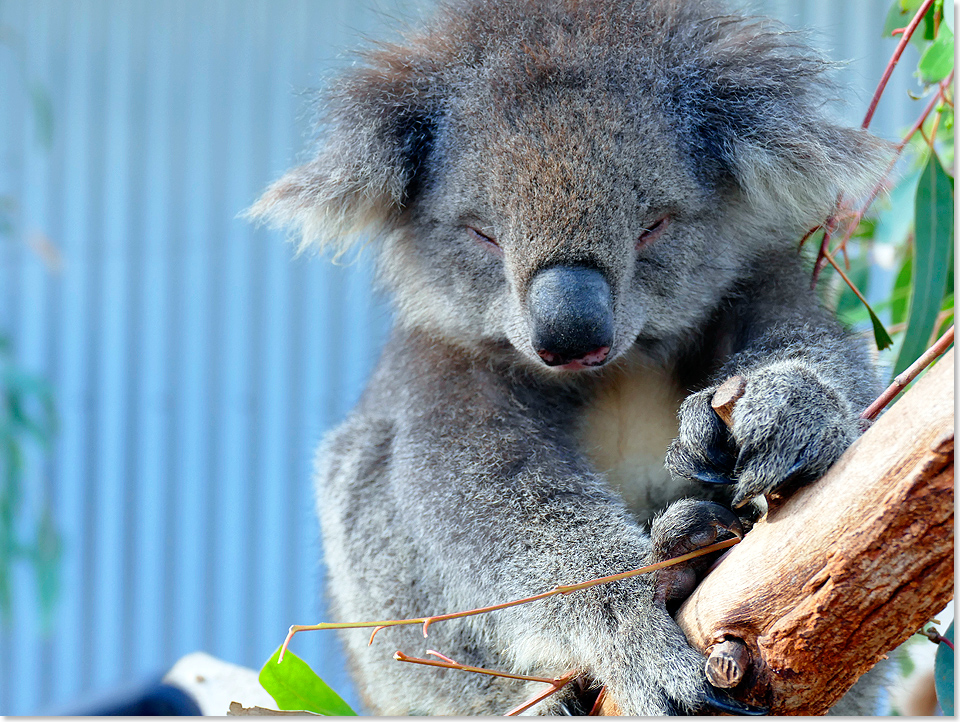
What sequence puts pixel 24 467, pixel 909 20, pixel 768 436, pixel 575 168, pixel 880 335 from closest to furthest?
pixel 768 436 < pixel 575 168 < pixel 880 335 < pixel 909 20 < pixel 24 467

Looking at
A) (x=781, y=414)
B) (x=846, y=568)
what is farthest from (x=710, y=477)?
(x=846, y=568)

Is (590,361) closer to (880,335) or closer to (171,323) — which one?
(880,335)

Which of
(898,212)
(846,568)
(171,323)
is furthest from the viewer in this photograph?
(171,323)

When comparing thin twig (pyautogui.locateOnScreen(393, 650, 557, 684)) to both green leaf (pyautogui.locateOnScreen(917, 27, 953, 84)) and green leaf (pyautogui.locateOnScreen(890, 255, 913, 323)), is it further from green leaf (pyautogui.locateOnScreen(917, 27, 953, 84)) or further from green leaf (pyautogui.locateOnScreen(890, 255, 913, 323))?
green leaf (pyautogui.locateOnScreen(890, 255, 913, 323))

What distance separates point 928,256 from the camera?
5.15 feet

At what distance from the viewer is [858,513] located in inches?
35.3

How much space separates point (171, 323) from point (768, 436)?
2.92 metres

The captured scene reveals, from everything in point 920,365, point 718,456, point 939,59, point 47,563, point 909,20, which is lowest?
point 47,563

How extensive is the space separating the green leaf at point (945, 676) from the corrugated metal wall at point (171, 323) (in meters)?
2.18

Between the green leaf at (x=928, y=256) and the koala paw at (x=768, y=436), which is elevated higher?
the green leaf at (x=928, y=256)

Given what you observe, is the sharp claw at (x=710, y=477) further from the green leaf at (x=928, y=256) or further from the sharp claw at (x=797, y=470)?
the green leaf at (x=928, y=256)

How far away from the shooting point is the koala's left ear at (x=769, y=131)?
136 cm

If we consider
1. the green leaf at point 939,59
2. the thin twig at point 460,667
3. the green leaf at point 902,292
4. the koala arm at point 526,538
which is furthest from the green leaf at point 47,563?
the green leaf at point 939,59

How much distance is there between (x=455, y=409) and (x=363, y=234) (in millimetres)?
384
